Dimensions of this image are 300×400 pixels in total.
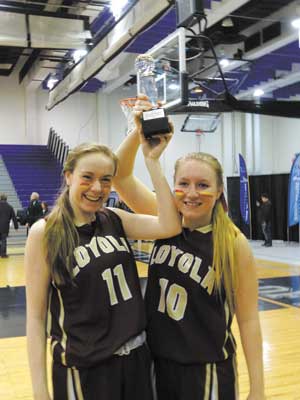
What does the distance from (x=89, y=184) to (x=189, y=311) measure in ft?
1.67

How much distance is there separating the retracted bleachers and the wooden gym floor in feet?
20.3

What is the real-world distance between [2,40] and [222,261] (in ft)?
26.1

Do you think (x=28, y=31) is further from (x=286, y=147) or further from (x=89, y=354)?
(x=286, y=147)

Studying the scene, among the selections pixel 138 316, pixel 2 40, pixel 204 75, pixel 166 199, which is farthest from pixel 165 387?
pixel 2 40

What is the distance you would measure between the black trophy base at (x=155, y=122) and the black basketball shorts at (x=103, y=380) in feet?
2.25

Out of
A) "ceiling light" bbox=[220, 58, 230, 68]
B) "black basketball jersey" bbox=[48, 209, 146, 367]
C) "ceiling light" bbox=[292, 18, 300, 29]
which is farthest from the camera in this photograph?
"ceiling light" bbox=[220, 58, 230, 68]

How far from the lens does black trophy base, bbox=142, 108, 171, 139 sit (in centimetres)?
159

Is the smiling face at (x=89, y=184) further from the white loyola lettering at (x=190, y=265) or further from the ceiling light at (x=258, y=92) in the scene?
the ceiling light at (x=258, y=92)

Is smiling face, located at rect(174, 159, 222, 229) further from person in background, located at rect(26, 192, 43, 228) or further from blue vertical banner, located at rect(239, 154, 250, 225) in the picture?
blue vertical banner, located at rect(239, 154, 250, 225)

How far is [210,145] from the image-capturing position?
16922 millimetres

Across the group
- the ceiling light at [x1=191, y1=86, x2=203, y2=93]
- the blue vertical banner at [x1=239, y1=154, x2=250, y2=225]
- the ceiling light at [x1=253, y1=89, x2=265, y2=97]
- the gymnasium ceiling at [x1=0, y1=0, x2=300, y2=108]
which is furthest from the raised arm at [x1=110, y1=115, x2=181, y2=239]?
the ceiling light at [x1=253, y1=89, x2=265, y2=97]

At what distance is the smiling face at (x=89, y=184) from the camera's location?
1570 millimetres

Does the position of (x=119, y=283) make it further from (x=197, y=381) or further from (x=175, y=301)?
(x=197, y=381)

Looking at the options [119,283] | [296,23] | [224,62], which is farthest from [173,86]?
[224,62]
